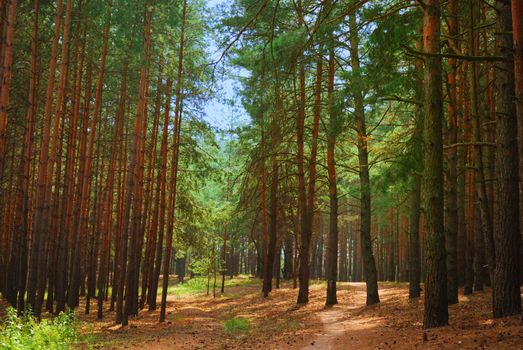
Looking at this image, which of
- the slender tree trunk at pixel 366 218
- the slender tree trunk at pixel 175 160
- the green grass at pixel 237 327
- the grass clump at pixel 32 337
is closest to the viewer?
the grass clump at pixel 32 337

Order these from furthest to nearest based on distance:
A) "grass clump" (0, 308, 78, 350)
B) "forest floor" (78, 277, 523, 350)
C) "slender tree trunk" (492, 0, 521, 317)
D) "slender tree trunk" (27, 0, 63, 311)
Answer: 1. "slender tree trunk" (27, 0, 63, 311)
2. "slender tree trunk" (492, 0, 521, 317)
3. "forest floor" (78, 277, 523, 350)
4. "grass clump" (0, 308, 78, 350)

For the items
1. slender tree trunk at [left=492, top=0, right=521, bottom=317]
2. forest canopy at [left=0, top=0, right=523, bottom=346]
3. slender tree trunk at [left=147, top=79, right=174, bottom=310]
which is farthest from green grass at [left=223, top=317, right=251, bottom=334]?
slender tree trunk at [left=492, top=0, right=521, bottom=317]

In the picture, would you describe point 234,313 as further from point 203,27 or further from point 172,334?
point 203,27

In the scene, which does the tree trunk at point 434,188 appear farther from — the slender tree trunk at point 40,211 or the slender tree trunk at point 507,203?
the slender tree trunk at point 40,211

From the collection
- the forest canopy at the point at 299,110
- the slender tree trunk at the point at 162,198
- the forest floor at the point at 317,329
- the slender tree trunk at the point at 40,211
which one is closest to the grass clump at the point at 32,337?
the forest floor at the point at 317,329

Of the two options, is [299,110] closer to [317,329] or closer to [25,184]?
[317,329]

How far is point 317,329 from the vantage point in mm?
11906

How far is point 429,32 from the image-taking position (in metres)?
8.08

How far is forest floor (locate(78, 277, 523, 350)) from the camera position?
281 inches

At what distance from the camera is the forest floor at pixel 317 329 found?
714cm

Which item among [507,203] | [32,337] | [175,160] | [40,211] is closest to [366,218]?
[175,160]

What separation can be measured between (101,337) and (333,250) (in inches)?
348

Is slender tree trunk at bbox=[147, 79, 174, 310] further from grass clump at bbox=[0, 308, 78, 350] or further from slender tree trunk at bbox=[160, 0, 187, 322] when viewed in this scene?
grass clump at bbox=[0, 308, 78, 350]

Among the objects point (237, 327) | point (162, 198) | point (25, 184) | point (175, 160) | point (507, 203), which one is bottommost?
point (237, 327)
